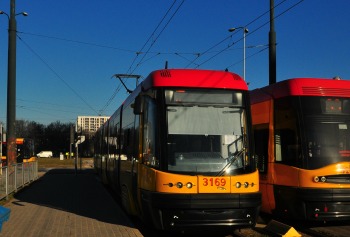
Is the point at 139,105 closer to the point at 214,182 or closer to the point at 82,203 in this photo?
the point at 214,182

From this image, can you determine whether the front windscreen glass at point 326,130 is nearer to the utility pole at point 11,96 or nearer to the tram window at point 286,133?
the tram window at point 286,133

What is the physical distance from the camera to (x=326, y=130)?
934cm

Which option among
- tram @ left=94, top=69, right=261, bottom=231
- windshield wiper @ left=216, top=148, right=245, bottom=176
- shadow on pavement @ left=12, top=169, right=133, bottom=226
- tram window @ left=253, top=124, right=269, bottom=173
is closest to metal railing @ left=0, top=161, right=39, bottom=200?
shadow on pavement @ left=12, top=169, right=133, bottom=226

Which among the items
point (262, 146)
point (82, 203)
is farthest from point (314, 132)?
point (82, 203)

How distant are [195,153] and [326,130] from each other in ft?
10.1

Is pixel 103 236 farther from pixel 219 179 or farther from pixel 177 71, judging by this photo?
pixel 177 71

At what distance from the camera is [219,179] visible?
795 cm

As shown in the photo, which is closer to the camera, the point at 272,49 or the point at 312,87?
the point at 312,87

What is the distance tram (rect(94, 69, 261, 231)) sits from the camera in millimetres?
7816

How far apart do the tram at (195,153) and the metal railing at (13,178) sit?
630 centimetres

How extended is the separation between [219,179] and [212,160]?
1.21 feet

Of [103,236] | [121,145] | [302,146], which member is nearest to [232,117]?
[302,146]

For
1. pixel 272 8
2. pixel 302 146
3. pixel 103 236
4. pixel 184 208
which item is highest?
pixel 272 8

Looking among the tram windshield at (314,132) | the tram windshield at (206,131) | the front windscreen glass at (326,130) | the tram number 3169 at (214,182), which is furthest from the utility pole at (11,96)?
the front windscreen glass at (326,130)
